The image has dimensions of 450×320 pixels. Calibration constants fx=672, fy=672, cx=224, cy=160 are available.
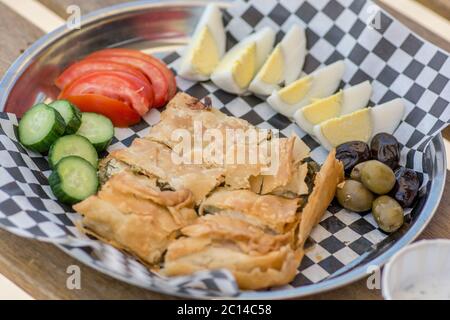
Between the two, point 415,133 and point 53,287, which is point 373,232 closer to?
point 415,133

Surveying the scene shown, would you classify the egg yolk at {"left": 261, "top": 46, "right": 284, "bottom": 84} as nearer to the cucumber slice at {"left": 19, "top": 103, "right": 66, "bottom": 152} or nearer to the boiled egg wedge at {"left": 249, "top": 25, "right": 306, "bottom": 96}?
the boiled egg wedge at {"left": 249, "top": 25, "right": 306, "bottom": 96}

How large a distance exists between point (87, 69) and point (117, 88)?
0.32 metres

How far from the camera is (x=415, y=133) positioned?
13.1ft

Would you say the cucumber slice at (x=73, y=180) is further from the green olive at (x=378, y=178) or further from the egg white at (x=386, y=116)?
the egg white at (x=386, y=116)

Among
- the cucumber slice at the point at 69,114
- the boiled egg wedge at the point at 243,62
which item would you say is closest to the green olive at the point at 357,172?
the boiled egg wedge at the point at 243,62

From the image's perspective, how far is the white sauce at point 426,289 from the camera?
118 inches

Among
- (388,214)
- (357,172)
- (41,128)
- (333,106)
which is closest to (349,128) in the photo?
(333,106)

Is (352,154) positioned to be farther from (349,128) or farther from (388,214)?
(388,214)

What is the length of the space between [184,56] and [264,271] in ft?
6.07

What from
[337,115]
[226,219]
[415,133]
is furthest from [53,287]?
[415,133]

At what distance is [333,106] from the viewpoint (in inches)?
161
